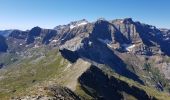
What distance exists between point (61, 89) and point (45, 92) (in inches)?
547

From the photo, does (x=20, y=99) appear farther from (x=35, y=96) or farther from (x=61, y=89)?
(x=61, y=89)

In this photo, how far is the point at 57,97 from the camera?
9188 centimetres

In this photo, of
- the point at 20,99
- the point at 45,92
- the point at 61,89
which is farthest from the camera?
the point at 61,89

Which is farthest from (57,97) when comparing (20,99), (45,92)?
(20,99)

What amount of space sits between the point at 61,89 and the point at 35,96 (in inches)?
775

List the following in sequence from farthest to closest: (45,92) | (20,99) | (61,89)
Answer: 1. (61,89)
2. (45,92)
3. (20,99)

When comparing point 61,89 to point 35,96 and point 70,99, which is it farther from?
point 35,96

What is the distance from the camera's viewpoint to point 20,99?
86.4 m

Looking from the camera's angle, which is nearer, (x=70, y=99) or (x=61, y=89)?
(x=70, y=99)

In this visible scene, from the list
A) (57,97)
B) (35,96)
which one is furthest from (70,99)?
(35,96)

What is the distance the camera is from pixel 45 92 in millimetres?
94062

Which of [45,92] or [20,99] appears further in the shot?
[45,92]

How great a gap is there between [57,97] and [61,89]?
51.1ft

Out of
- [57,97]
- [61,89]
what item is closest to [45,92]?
[57,97]
